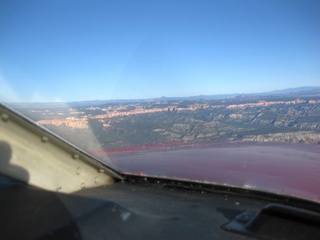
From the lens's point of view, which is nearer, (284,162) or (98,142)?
(98,142)

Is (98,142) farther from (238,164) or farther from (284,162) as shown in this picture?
(284,162)

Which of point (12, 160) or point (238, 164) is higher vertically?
point (12, 160)

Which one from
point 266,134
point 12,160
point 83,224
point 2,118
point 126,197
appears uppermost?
point 2,118

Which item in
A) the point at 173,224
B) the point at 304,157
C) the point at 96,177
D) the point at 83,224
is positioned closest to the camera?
the point at 83,224

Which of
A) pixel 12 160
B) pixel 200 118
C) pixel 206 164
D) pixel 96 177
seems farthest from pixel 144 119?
Answer: pixel 12 160

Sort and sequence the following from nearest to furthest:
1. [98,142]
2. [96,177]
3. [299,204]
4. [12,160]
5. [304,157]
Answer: [12,160] < [299,204] < [96,177] < [98,142] < [304,157]

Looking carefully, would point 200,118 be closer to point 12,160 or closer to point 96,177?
point 96,177

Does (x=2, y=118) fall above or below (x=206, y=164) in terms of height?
above

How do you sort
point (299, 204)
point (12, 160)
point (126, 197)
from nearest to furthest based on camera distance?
point (12, 160), point (299, 204), point (126, 197)

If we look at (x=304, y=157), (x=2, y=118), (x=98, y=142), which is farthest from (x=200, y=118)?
(x=2, y=118)
